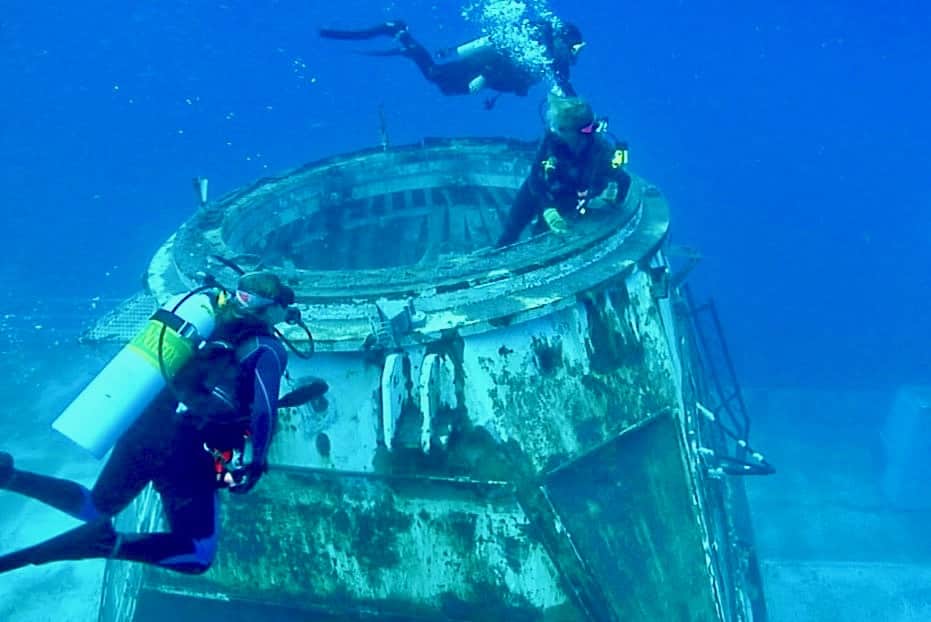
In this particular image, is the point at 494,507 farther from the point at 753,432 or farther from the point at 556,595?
the point at 753,432

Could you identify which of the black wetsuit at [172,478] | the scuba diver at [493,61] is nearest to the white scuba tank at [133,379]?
Answer: the black wetsuit at [172,478]

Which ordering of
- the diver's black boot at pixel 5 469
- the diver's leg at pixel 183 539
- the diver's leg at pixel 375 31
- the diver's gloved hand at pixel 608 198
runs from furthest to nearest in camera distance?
the diver's leg at pixel 375 31 < the diver's gloved hand at pixel 608 198 < the diver's black boot at pixel 5 469 < the diver's leg at pixel 183 539

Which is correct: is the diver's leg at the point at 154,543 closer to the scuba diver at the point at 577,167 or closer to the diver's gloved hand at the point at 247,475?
the diver's gloved hand at the point at 247,475

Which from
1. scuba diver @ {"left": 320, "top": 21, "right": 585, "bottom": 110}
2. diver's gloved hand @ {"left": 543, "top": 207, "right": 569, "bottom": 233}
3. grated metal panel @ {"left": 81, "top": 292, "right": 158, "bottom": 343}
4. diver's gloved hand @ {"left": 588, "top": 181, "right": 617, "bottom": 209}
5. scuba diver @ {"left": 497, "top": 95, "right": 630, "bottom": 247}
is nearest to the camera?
grated metal panel @ {"left": 81, "top": 292, "right": 158, "bottom": 343}

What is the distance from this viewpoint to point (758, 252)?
112ft

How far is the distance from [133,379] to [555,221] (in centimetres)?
296

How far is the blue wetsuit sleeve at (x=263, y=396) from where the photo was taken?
324 centimetres

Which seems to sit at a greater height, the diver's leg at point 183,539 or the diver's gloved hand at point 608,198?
the diver's gloved hand at point 608,198

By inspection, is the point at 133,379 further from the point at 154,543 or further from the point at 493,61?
the point at 493,61

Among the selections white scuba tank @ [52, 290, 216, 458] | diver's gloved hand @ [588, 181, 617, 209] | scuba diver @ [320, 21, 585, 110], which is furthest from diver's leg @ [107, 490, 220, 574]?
scuba diver @ [320, 21, 585, 110]

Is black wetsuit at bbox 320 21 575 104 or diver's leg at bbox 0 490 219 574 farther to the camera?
black wetsuit at bbox 320 21 575 104

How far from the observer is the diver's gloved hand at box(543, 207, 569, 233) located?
4.90m

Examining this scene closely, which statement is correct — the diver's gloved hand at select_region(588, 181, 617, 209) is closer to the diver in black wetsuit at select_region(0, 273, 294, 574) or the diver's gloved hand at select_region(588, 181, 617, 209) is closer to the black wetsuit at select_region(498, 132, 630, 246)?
the black wetsuit at select_region(498, 132, 630, 246)

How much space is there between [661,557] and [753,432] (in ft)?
46.9
